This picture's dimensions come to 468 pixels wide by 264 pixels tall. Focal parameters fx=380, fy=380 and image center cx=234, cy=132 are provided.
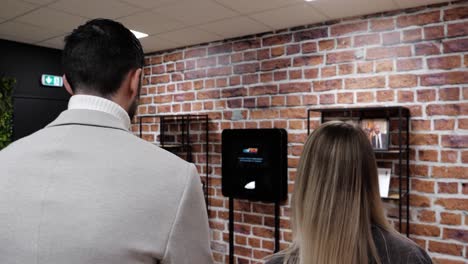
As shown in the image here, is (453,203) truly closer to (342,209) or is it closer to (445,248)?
(445,248)

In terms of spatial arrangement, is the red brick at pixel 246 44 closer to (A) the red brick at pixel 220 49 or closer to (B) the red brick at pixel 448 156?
(A) the red brick at pixel 220 49

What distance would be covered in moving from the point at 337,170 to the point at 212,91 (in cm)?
264

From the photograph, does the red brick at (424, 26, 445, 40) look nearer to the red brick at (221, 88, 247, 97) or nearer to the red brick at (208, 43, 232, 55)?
the red brick at (221, 88, 247, 97)

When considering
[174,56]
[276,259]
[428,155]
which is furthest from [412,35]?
[174,56]

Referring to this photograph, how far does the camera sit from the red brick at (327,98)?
2902mm

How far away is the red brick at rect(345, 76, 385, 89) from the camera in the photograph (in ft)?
8.89

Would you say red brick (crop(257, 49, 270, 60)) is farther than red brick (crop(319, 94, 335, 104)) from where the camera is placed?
Yes

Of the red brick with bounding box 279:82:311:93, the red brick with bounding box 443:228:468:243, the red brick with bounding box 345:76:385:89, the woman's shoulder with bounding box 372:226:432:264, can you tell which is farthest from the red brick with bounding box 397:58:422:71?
the woman's shoulder with bounding box 372:226:432:264

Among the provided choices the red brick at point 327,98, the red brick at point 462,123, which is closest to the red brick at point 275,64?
the red brick at point 327,98

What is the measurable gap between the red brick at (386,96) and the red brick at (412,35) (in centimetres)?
36

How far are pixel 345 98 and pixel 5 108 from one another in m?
2.99

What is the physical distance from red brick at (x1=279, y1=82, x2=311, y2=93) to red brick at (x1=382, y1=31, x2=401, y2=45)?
629 mm

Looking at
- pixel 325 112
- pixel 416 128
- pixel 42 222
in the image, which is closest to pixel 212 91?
pixel 325 112

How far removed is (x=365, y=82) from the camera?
2770mm
